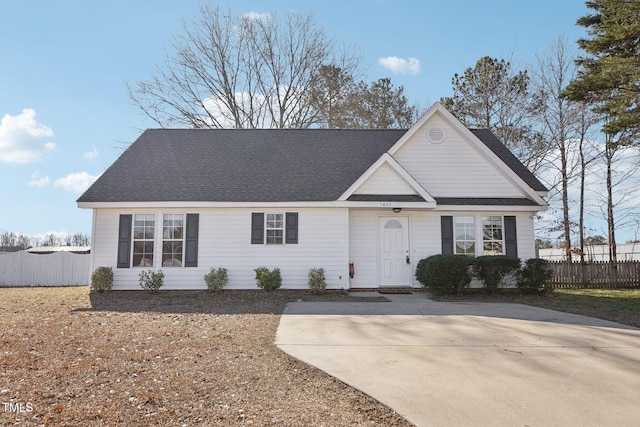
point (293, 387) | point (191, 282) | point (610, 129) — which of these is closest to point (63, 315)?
point (191, 282)

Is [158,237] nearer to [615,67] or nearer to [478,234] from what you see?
[478,234]

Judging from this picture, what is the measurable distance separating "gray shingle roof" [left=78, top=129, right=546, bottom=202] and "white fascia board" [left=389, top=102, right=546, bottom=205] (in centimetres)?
86

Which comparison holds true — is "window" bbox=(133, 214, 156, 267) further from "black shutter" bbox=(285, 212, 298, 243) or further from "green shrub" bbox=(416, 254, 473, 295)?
"green shrub" bbox=(416, 254, 473, 295)

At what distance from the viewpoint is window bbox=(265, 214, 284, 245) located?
12852mm

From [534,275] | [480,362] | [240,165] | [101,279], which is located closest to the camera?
[480,362]

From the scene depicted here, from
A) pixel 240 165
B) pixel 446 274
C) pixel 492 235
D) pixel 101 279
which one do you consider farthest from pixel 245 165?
pixel 492 235

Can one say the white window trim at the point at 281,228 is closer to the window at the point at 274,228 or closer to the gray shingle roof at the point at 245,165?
the window at the point at 274,228

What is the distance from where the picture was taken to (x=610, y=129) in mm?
13461

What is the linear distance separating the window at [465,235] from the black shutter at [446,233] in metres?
0.19

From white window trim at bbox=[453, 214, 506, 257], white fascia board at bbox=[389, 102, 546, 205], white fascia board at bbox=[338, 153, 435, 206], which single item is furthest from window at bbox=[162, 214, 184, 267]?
white window trim at bbox=[453, 214, 506, 257]

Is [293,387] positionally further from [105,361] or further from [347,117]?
[347,117]

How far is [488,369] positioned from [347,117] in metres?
22.0

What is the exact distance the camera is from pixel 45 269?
17.0 metres

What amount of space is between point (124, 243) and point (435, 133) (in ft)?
35.4
